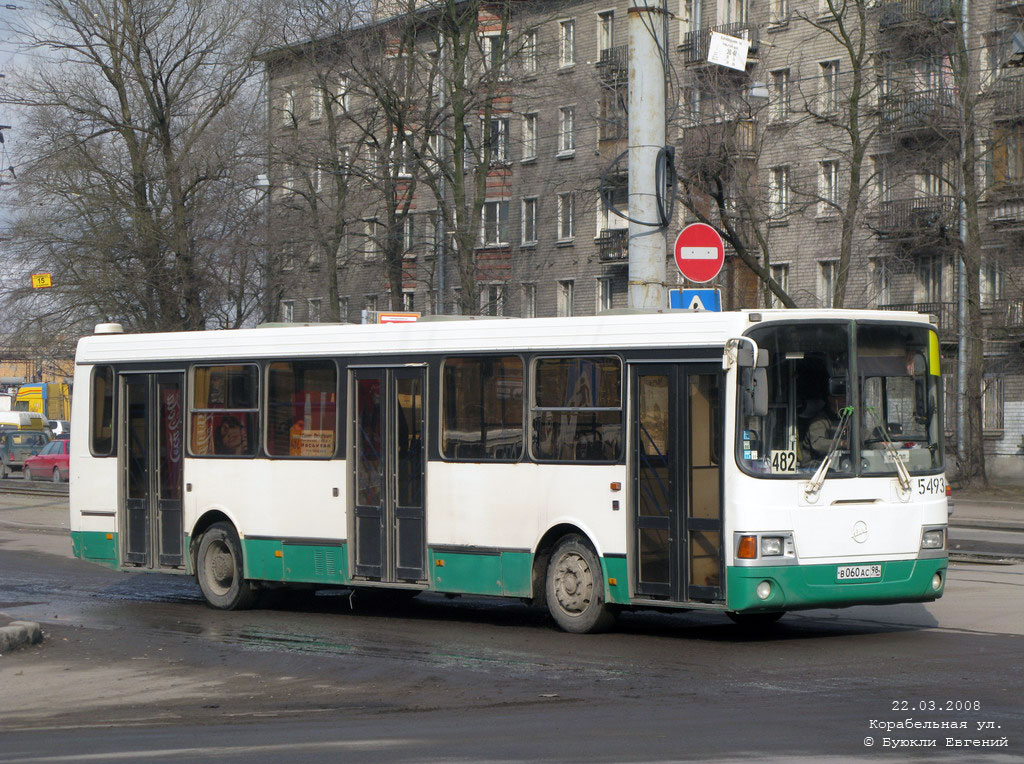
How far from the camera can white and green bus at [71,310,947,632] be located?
11641 millimetres

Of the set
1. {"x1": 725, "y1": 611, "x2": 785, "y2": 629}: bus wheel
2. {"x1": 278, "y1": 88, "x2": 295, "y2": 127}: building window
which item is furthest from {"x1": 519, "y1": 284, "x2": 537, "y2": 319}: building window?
{"x1": 725, "y1": 611, "x2": 785, "y2": 629}: bus wheel

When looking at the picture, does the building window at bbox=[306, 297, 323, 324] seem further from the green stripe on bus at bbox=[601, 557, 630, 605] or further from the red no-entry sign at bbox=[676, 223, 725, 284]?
the green stripe on bus at bbox=[601, 557, 630, 605]

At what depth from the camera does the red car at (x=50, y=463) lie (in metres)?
49.9

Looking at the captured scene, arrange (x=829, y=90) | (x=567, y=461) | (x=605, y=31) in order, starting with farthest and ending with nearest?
(x=605, y=31) < (x=829, y=90) < (x=567, y=461)

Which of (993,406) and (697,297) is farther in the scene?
(993,406)

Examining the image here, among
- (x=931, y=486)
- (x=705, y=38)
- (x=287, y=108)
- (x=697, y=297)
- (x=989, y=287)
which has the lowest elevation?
(x=931, y=486)

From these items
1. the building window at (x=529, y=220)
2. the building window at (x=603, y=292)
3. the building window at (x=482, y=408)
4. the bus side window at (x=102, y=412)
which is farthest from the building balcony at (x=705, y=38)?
the building window at (x=482, y=408)

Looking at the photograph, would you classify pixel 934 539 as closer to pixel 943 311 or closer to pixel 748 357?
pixel 748 357

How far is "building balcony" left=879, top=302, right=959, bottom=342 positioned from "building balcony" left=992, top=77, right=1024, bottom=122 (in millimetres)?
5566


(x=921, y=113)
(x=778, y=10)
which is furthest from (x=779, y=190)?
(x=778, y=10)

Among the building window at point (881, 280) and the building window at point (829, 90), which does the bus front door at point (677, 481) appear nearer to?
the building window at point (829, 90)

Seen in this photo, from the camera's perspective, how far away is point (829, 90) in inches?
1553

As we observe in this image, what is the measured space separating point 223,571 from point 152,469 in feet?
4.60

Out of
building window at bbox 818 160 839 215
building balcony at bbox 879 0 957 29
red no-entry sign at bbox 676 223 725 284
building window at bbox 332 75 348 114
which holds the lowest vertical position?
red no-entry sign at bbox 676 223 725 284
